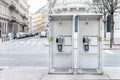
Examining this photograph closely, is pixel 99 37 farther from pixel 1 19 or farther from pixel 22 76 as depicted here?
pixel 1 19

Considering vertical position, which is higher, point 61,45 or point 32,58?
point 61,45

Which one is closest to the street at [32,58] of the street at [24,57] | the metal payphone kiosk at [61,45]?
the street at [24,57]

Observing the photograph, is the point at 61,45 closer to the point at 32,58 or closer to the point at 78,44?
the point at 78,44

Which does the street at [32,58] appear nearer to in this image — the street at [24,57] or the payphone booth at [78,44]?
the street at [24,57]

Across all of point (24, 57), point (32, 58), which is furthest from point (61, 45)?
point (24, 57)

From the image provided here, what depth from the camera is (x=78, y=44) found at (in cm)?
1270

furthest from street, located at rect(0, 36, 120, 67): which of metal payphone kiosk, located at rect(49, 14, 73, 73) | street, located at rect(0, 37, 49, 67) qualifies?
metal payphone kiosk, located at rect(49, 14, 73, 73)

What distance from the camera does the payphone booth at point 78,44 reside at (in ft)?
42.2

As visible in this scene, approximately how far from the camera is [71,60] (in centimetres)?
1312

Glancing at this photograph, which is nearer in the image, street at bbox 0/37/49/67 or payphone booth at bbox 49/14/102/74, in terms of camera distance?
payphone booth at bbox 49/14/102/74

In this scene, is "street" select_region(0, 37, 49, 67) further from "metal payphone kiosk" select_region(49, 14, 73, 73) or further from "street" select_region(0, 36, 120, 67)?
"metal payphone kiosk" select_region(49, 14, 73, 73)

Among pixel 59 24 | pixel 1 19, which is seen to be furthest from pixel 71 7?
pixel 59 24

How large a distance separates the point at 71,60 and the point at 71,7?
190 ft

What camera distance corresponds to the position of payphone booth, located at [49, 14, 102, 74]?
12875mm
